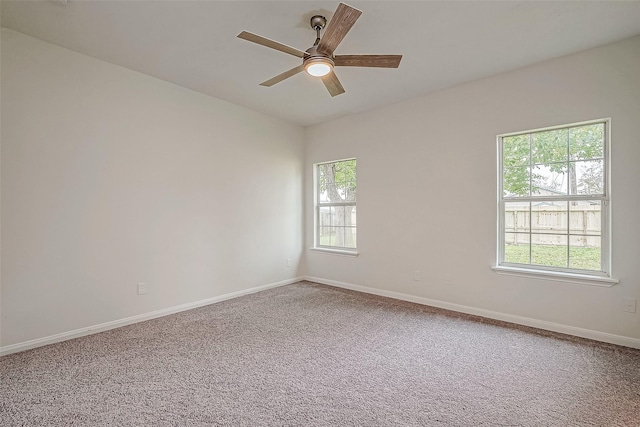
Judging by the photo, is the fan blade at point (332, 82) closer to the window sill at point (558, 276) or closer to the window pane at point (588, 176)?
the window pane at point (588, 176)

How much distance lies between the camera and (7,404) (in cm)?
187

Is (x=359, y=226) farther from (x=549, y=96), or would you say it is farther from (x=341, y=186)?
(x=549, y=96)

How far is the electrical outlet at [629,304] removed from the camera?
2629 mm

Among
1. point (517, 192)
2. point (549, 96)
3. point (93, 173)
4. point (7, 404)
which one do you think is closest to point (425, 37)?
point (549, 96)

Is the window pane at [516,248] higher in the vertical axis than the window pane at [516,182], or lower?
lower

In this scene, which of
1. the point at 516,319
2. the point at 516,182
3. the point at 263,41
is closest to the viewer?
the point at 263,41

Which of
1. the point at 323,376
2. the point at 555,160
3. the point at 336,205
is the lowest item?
the point at 323,376

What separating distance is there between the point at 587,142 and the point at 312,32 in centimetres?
274

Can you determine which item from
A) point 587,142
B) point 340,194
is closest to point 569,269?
point 587,142

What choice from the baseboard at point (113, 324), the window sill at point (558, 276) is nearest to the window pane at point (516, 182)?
the window sill at point (558, 276)

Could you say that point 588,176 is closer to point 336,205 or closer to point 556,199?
point 556,199

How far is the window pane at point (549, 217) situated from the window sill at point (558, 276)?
333 mm

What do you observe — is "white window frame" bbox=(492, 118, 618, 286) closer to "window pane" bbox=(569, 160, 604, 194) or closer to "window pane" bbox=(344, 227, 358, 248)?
"window pane" bbox=(569, 160, 604, 194)

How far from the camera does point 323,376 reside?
2.20 m
